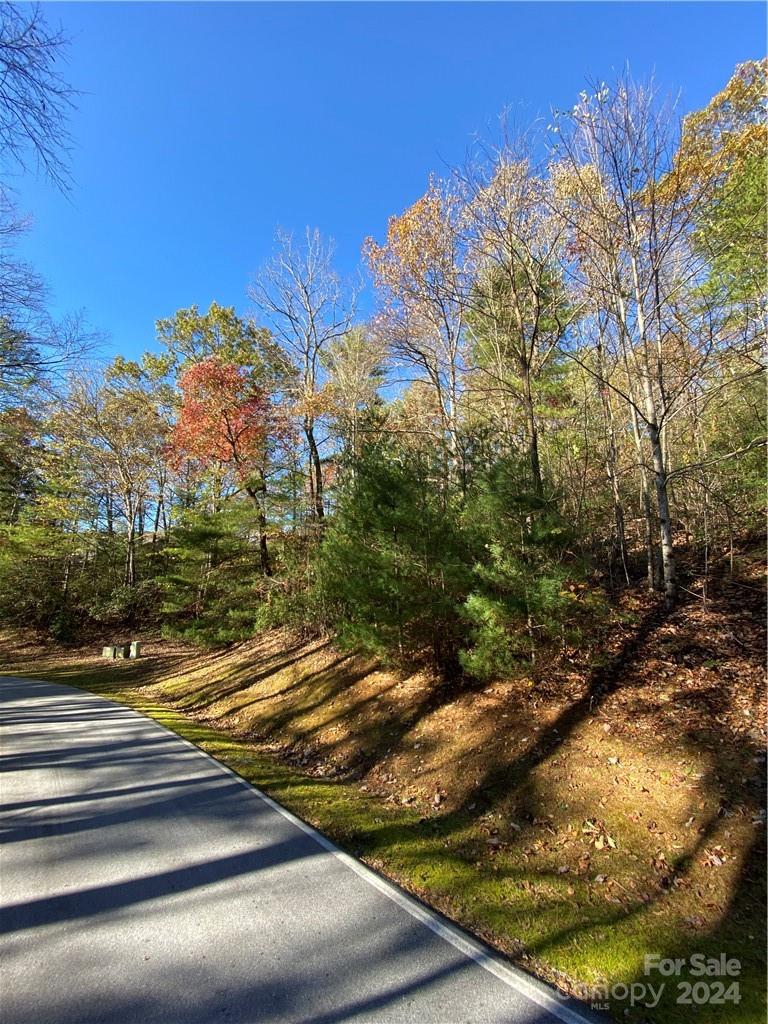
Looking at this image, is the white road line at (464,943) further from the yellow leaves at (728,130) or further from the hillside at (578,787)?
the yellow leaves at (728,130)

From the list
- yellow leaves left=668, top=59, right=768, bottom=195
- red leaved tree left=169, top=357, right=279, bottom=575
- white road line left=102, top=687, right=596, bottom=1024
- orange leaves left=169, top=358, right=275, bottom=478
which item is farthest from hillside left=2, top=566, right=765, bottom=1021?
orange leaves left=169, top=358, right=275, bottom=478

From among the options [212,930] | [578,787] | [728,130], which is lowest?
[212,930]

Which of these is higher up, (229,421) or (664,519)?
(229,421)

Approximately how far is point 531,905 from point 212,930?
2.32m

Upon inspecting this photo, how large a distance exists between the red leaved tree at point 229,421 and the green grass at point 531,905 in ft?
40.1

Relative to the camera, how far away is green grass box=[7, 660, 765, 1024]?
2840mm

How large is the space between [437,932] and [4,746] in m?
7.95

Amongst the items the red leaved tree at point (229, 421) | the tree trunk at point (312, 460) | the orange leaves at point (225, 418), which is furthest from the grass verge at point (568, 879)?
the orange leaves at point (225, 418)

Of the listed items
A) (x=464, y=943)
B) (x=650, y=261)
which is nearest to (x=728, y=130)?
(x=650, y=261)

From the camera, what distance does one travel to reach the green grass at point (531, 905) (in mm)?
2840

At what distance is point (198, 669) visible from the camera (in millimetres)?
15617

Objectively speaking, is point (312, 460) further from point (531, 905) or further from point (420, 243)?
point (531, 905)

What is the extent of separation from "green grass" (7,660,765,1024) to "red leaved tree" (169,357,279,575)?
12212 mm

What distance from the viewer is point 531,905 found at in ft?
11.6
